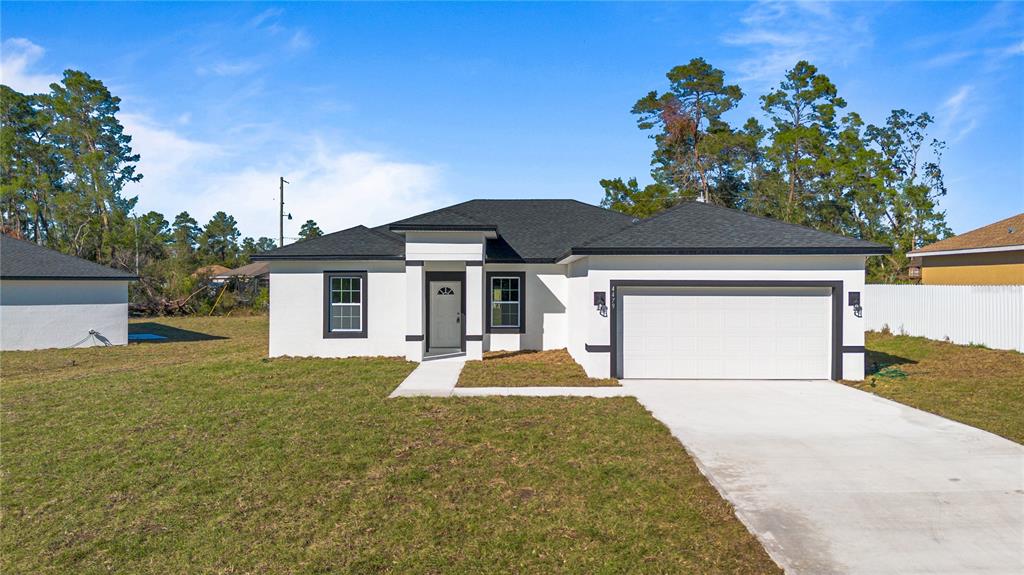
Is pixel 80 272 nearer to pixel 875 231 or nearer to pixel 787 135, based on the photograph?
pixel 787 135

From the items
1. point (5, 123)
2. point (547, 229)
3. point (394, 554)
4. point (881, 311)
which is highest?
point (5, 123)

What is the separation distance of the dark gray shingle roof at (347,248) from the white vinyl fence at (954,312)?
13.1 meters

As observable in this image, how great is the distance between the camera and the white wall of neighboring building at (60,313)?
1820 centimetres

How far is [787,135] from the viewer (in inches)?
1340

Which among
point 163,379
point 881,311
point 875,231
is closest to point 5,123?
point 163,379

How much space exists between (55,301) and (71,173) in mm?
32349

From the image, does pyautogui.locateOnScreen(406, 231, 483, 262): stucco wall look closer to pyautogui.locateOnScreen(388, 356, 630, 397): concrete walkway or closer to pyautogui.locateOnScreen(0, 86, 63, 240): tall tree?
pyautogui.locateOnScreen(388, 356, 630, 397): concrete walkway

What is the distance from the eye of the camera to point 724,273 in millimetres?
12094

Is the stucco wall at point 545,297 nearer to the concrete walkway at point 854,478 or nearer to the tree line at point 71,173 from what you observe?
the concrete walkway at point 854,478

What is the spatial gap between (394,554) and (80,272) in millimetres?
20612

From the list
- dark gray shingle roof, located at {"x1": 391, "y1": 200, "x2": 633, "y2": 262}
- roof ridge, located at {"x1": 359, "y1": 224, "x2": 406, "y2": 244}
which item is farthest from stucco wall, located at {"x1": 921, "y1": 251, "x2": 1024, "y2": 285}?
roof ridge, located at {"x1": 359, "y1": 224, "x2": 406, "y2": 244}

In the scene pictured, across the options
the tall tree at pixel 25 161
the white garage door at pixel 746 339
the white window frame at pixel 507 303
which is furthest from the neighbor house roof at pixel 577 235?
the tall tree at pixel 25 161

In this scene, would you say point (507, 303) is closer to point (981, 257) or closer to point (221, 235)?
point (981, 257)

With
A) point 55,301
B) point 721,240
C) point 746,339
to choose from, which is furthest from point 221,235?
point 746,339
